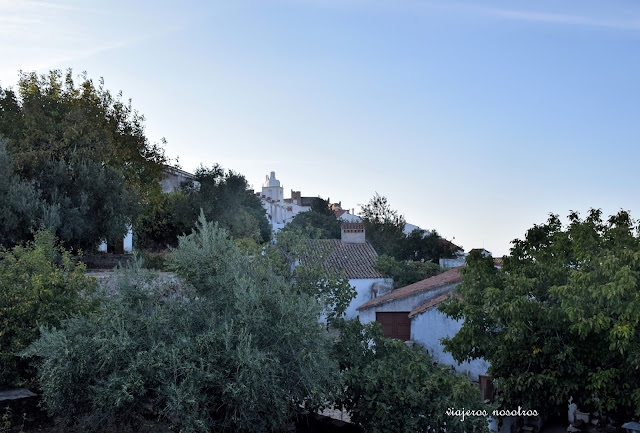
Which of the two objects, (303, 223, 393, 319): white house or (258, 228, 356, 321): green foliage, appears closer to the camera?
(258, 228, 356, 321): green foliage

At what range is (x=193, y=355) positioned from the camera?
21.4 feet

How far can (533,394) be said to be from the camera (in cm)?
1112

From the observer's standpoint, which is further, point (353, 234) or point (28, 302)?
point (353, 234)

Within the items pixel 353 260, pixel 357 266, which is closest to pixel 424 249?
pixel 353 260

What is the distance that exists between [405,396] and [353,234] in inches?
995

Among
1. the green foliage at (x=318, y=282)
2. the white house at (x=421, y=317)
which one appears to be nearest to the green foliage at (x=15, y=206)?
the green foliage at (x=318, y=282)

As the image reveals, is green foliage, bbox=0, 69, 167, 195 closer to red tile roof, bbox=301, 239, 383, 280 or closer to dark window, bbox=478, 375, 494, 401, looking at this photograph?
red tile roof, bbox=301, 239, 383, 280

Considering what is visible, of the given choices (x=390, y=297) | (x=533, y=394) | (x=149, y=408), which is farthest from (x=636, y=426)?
(x=390, y=297)

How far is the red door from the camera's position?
76.1 feet

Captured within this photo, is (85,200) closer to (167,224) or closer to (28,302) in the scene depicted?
(28,302)

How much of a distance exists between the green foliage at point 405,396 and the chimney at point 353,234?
78.7 ft

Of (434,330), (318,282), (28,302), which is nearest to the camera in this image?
(28,302)

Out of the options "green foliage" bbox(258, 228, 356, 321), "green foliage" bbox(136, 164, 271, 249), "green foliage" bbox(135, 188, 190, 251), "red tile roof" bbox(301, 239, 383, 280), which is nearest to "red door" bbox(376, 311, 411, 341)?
"red tile roof" bbox(301, 239, 383, 280)

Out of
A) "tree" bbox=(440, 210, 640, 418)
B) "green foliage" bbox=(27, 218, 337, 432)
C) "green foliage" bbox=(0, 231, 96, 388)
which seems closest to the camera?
"green foliage" bbox=(27, 218, 337, 432)
